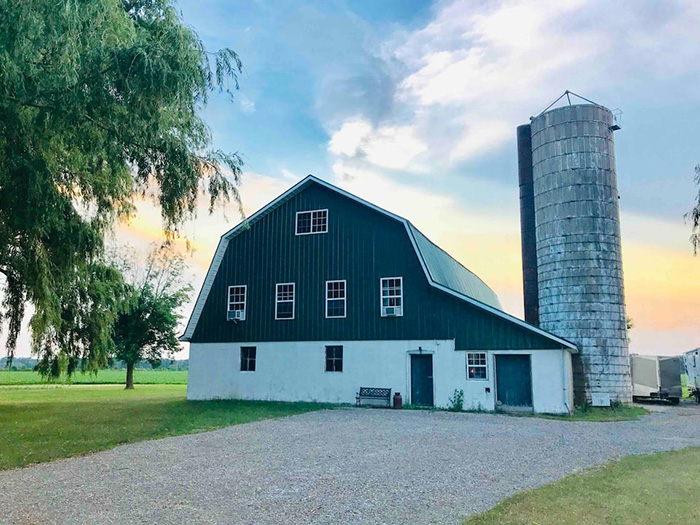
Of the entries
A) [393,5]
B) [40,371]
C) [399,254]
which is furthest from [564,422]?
[40,371]

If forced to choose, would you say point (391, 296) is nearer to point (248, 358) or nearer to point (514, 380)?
point (514, 380)

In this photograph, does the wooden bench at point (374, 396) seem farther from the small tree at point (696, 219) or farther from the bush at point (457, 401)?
the small tree at point (696, 219)

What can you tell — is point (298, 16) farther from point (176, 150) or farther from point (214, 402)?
point (214, 402)

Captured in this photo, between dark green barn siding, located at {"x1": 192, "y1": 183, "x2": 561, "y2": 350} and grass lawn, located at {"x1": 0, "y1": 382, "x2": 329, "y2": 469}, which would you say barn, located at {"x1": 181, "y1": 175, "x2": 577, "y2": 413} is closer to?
dark green barn siding, located at {"x1": 192, "y1": 183, "x2": 561, "y2": 350}

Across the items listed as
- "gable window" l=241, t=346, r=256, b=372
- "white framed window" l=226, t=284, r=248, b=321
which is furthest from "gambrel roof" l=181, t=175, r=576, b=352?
"gable window" l=241, t=346, r=256, b=372

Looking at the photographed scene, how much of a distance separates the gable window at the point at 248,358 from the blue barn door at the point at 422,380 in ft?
20.1

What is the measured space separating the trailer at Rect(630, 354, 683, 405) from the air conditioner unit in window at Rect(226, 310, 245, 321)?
16.7 metres

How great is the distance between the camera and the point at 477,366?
58.8 feet

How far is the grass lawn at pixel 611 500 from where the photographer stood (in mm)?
5762

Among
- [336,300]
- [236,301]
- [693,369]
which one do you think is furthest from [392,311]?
[693,369]

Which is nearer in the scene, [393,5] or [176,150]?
[176,150]

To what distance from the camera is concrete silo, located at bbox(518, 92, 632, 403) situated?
20.0 metres

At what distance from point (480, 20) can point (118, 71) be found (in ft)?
27.2

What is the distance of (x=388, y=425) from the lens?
1357 cm
